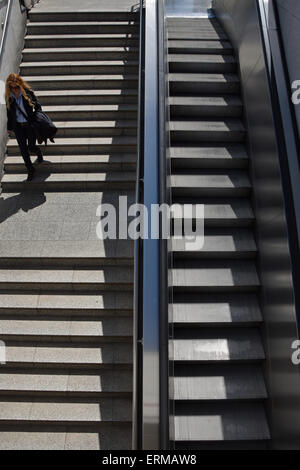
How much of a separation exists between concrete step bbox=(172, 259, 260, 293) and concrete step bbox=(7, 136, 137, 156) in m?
2.38

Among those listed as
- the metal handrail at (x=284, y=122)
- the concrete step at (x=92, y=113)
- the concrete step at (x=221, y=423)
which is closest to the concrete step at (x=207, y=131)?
the metal handrail at (x=284, y=122)

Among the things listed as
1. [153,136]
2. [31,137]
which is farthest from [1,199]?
[153,136]

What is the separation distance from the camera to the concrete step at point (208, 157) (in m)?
4.83

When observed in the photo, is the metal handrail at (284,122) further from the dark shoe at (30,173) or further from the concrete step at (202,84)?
the dark shoe at (30,173)

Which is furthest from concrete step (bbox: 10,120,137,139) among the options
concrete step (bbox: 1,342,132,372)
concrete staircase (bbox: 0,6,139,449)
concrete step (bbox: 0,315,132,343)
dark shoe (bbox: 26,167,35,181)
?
concrete step (bbox: 1,342,132,372)

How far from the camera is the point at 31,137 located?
17.4ft

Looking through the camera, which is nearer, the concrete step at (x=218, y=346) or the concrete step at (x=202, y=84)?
the concrete step at (x=218, y=346)

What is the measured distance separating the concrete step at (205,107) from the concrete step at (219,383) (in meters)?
3.46

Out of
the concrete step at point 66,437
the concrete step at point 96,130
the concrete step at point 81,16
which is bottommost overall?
the concrete step at point 66,437

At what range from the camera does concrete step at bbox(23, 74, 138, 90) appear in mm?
6480

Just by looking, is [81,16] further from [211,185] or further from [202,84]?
[211,185]

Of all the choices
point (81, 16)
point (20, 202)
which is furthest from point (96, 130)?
point (81, 16)
